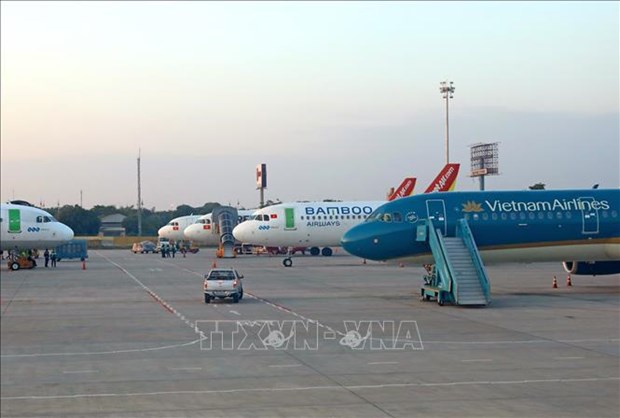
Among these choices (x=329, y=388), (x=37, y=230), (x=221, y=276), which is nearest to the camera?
(x=329, y=388)

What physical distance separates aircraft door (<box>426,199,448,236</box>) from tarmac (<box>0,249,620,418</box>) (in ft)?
11.8

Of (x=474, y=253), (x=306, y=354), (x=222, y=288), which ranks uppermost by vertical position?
(x=474, y=253)

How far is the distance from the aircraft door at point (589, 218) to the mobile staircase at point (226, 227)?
50.3 meters

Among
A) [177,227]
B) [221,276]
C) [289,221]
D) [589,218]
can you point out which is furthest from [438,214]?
[177,227]

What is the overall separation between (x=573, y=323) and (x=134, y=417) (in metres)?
19.3

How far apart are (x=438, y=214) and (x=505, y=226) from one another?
332 cm

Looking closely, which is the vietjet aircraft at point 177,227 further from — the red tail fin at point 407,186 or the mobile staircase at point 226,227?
the red tail fin at point 407,186

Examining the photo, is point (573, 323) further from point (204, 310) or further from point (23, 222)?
point (23, 222)

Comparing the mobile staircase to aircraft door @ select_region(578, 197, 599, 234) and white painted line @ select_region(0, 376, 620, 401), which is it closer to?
aircraft door @ select_region(578, 197, 599, 234)

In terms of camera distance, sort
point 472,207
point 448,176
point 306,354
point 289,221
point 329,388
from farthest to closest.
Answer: point 448,176 → point 289,221 → point 472,207 → point 306,354 → point 329,388

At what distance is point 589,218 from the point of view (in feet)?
142

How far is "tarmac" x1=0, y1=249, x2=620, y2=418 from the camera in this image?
18078 millimetres

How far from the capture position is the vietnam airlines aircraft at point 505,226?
1676 inches

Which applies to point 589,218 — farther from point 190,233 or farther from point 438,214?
point 190,233
